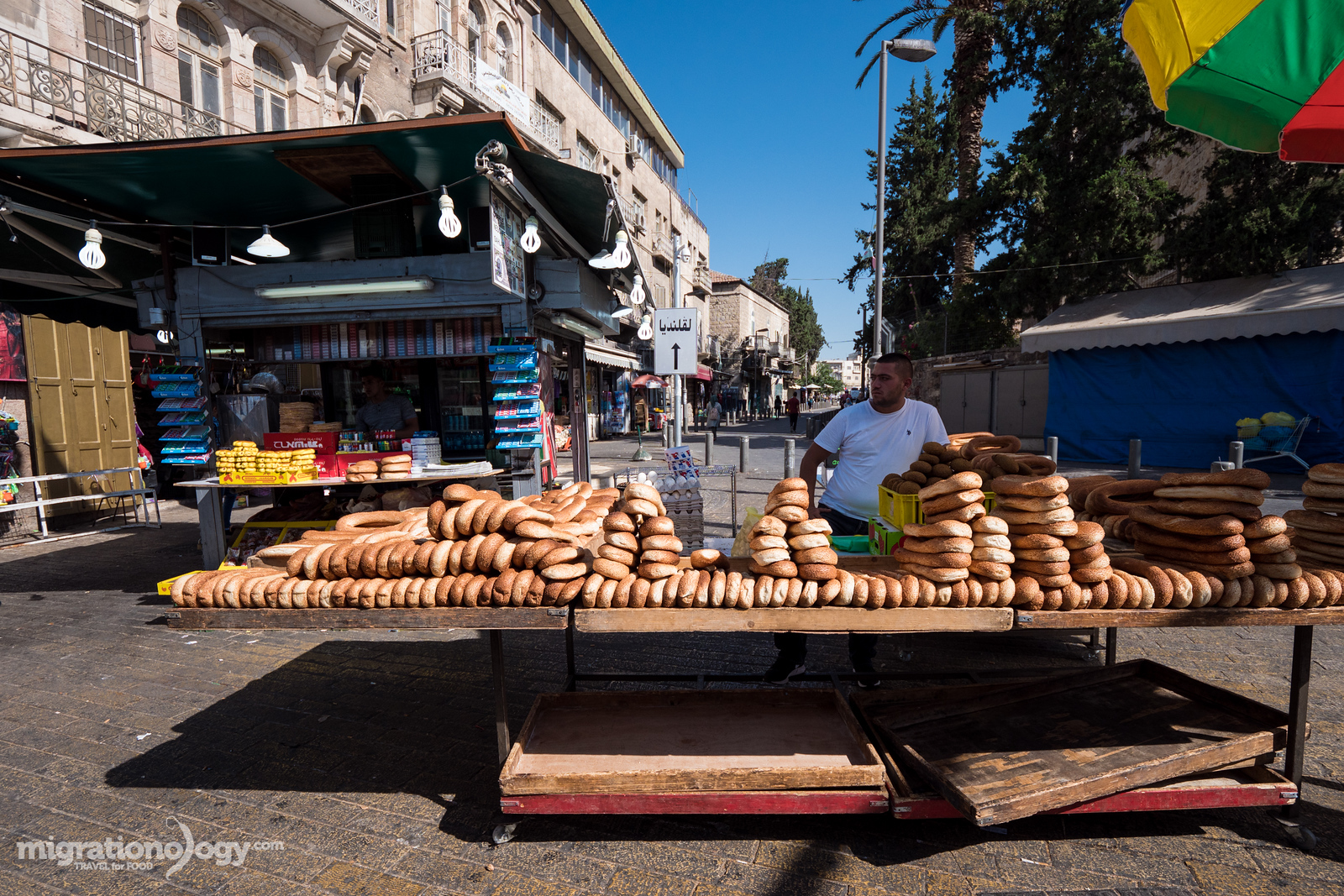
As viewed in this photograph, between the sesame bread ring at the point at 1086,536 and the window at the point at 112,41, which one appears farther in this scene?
the window at the point at 112,41

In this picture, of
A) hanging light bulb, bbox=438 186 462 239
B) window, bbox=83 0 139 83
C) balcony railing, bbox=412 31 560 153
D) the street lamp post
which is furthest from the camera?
balcony railing, bbox=412 31 560 153

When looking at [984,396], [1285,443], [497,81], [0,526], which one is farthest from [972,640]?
[497,81]

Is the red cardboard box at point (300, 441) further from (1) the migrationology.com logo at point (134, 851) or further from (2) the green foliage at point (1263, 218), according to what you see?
(2) the green foliage at point (1263, 218)

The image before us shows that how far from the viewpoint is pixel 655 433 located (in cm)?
3212

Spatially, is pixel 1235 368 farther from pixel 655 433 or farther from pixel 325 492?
pixel 655 433

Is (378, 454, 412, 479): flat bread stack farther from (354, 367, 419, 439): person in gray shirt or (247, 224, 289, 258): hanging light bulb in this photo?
(247, 224, 289, 258): hanging light bulb

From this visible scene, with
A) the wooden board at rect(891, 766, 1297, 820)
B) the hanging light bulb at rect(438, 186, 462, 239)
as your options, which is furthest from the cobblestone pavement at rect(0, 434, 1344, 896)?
the hanging light bulb at rect(438, 186, 462, 239)

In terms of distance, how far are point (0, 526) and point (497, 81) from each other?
16.7 meters

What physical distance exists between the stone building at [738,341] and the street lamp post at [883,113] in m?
26.6

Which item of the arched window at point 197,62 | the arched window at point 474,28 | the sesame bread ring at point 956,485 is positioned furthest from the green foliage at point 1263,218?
the arched window at point 197,62

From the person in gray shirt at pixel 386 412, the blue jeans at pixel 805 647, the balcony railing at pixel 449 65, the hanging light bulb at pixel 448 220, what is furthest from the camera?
the balcony railing at pixel 449 65

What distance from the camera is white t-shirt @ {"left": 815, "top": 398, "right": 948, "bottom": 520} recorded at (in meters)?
4.07

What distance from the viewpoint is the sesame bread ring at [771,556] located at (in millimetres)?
2473

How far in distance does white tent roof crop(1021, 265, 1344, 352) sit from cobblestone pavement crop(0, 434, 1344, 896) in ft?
32.5
